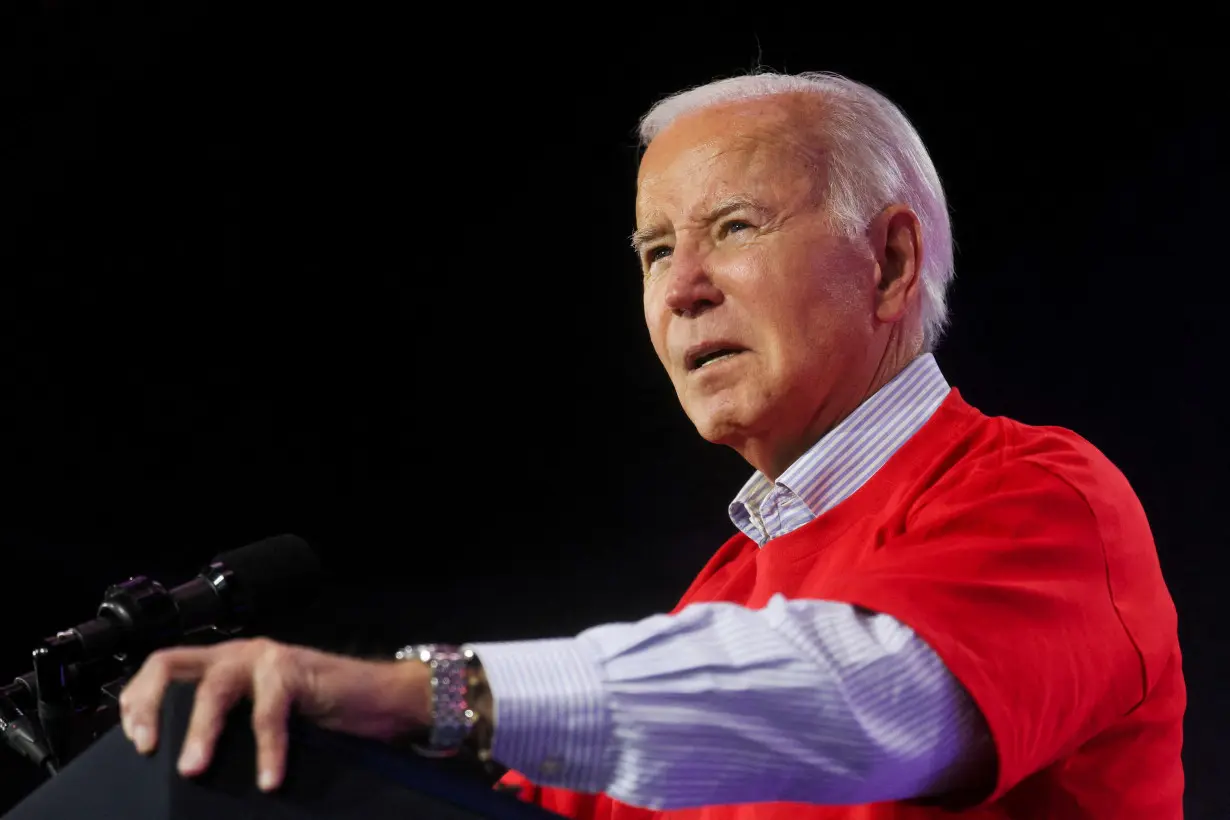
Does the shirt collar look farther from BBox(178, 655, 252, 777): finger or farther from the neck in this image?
BBox(178, 655, 252, 777): finger

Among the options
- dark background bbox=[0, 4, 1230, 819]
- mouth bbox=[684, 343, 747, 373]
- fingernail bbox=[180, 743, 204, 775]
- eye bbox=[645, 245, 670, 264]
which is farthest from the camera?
dark background bbox=[0, 4, 1230, 819]

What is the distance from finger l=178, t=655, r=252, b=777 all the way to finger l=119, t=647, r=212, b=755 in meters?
0.02

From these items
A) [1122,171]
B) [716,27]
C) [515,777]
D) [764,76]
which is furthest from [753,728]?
Answer: [716,27]

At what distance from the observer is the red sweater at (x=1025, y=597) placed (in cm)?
78

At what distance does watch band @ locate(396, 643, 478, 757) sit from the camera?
658 mm

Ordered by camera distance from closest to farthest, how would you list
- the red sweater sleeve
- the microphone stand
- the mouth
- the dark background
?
the red sweater sleeve < the microphone stand < the mouth < the dark background

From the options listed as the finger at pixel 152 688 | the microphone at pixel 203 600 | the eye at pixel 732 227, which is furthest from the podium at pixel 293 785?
the eye at pixel 732 227

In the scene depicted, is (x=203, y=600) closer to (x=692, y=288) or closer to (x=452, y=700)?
(x=452, y=700)

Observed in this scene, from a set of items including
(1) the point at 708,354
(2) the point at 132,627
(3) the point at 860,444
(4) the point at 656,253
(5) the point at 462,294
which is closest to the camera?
(2) the point at 132,627

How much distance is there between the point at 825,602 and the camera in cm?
78

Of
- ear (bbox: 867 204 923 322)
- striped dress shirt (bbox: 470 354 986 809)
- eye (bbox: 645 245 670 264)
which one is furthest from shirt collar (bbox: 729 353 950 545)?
striped dress shirt (bbox: 470 354 986 809)

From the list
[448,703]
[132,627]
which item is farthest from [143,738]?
[132,627]

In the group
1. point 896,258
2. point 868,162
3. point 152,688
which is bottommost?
point 152,688

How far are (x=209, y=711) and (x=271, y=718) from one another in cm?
4
